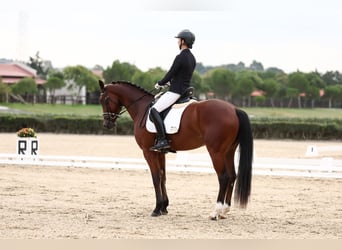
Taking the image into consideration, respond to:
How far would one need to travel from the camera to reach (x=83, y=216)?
775cm

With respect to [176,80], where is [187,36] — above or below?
above

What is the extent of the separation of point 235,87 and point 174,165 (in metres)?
45.2

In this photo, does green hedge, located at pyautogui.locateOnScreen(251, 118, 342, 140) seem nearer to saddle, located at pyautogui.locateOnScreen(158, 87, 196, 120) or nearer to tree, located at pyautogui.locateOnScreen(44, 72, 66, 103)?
saddle, located at pyautogui.locateOnScreen(158, 87, 196, 120)

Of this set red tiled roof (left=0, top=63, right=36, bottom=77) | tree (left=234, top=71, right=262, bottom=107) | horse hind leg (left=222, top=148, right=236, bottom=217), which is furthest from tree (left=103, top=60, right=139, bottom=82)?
horse hind leg (left=222, top=148, right=236, bottom=217)

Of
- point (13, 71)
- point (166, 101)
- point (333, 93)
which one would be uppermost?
point (13, 71)

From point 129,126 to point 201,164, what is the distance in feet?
50.3

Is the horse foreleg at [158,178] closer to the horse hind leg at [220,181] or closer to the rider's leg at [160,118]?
the rider's leg at [160,118]

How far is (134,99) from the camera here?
8609 mm

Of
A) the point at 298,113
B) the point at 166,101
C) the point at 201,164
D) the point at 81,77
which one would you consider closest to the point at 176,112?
the point at 166,101

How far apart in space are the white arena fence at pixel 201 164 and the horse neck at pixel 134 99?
516 centimetres

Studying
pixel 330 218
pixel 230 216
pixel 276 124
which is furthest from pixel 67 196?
pixel 276 124

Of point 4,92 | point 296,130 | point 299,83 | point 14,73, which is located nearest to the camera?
point 296,130

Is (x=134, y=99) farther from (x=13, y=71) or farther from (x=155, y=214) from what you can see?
(x=13, y=71)

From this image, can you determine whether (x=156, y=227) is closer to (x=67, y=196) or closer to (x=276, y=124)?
(x=67, y=196)
